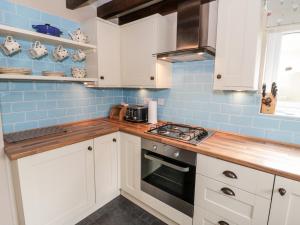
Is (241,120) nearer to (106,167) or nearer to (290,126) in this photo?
(290,126)

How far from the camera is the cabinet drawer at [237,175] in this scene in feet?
3.70

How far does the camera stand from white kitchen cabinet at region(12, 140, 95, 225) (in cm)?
133

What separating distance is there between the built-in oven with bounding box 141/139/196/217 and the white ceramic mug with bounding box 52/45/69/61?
121cm

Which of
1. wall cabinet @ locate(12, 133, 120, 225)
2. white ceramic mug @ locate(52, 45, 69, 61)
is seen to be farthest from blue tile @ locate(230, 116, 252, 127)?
white ceramic mug @ locate(52, 45, 69, 61)

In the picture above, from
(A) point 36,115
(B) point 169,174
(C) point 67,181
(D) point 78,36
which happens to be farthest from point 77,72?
(B) point 169,174

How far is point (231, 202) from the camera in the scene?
4.25 ft

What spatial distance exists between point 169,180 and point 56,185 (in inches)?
39.9

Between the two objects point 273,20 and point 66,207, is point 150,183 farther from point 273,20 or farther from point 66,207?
point 273,20

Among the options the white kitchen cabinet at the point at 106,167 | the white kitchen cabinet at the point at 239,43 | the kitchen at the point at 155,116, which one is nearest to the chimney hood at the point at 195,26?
the kitchen at the point at 155,116

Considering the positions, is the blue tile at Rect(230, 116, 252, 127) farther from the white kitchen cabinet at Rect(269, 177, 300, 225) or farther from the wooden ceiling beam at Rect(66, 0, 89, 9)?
the wooden ceiling beam at Rect(66, 0, 89, 9)

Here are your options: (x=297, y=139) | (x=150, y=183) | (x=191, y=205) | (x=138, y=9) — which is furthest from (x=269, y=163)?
(x=138, y=9)

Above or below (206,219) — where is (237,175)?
above

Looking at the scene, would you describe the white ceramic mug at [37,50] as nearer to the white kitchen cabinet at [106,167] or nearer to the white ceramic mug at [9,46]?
the white ceramic mug at [9,46]

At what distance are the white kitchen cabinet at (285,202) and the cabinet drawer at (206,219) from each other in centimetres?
34
